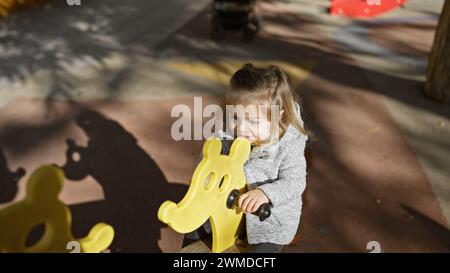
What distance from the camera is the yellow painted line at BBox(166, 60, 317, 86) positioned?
6430 millimetres

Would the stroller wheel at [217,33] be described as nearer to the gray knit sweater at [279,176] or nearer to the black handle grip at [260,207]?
the gray knit sweater at [279,176]

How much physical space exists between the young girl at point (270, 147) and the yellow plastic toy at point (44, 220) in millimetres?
804

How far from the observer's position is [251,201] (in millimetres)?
2078

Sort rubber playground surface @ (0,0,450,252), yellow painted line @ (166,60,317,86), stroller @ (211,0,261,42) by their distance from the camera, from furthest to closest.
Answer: stroller @ (211,0,261,42) → yellow painted line @ (166,60,317,86) → rubber playground surface @ (0,0,450,252)

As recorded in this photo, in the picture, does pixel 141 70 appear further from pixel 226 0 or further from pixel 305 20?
pixel 305 20

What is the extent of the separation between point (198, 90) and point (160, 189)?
2155 mm

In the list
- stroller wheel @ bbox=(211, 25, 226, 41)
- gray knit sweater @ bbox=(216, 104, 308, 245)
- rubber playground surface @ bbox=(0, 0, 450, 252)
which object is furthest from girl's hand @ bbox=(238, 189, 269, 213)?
stroller wheel @ bbox=(211, 25, 226, 41)

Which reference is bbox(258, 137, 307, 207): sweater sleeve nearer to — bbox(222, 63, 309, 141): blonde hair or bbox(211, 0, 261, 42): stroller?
bbox(222, 63, 309, 141): blonde hair

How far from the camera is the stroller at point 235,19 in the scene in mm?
7320

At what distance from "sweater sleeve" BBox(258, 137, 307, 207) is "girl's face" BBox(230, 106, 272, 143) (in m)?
0.18

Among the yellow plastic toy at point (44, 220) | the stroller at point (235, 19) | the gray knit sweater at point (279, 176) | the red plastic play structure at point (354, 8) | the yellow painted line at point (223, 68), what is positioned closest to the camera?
the yellow plastic toy at point (44, 220)

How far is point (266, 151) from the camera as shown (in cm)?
228

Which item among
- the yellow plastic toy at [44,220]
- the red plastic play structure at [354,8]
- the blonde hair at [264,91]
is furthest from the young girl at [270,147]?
the red plastic play structure at [354,8]
